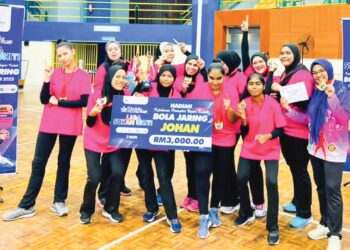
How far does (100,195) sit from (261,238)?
1.86 meters

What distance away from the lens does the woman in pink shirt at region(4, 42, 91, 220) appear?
392 cm

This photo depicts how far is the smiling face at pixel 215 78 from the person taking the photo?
12.2 feet

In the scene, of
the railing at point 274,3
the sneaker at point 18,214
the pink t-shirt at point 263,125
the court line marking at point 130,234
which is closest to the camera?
the court line marking at point 130,234

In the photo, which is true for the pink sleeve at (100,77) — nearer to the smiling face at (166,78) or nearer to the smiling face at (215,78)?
the smiling face at (166,78)

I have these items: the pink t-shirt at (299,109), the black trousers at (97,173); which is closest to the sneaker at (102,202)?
the black trousers at (97,173)

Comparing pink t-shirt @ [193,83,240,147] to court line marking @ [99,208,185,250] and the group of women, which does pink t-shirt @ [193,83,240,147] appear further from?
court line marking @ [99,208,185,250]

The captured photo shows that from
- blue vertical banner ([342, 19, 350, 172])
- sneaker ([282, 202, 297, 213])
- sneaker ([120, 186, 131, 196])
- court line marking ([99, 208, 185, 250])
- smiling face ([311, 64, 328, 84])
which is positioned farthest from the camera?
blue vertical banner ([342, 19, 350, 172])

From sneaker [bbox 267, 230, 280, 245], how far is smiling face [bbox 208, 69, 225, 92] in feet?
4.70

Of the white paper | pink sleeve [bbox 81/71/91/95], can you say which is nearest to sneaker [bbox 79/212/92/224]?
pink sleeve [bbox 81/71/91/95]

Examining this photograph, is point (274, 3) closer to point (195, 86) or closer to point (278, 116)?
point (195, 86)

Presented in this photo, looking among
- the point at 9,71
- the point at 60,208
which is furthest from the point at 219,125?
the point at 9,71

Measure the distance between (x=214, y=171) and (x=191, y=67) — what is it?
3.47ft

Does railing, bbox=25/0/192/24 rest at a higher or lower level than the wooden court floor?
higher

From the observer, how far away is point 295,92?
3.62 meters
